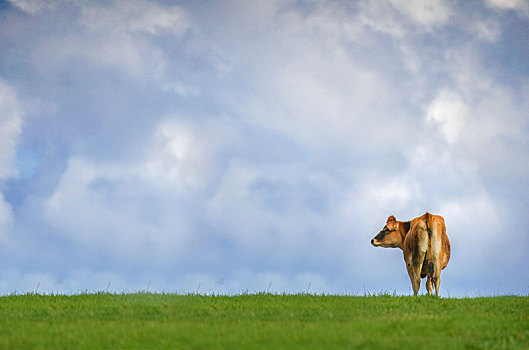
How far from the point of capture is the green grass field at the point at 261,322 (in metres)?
12.3

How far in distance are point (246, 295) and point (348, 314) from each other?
17.6 feet

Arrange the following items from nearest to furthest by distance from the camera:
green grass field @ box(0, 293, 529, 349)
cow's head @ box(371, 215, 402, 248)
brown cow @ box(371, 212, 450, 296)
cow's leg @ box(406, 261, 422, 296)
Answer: green grass field @ box(0, 293, 529, 349)
brown cow @ box(371, 212, 450, 296)
cow's leg @ box(406, 261, 422, 296)
cow's head @ box(371, 215, 402, 248)

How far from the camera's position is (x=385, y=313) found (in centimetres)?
1681

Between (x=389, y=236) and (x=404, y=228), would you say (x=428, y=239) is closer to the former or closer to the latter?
(x=404, y=228)

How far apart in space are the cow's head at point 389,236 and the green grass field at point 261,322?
453cm

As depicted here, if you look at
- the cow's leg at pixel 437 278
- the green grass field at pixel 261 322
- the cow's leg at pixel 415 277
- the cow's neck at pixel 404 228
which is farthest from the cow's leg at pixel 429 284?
the cow's neck at pixel 404 228

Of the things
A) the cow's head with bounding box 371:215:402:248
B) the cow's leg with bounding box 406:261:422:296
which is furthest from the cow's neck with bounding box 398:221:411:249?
the cow's leg with bounding box 406:261:422:296

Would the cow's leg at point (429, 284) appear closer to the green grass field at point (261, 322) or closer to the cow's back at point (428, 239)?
the cow's back at point (428, 239)

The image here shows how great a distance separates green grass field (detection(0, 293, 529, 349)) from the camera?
40.4ft

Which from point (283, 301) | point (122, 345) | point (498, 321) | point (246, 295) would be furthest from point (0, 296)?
point (498, 321)

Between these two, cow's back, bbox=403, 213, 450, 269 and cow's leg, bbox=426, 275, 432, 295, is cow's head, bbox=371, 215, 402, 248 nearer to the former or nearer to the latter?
cow's back, bbox=403, 213, 450, 269

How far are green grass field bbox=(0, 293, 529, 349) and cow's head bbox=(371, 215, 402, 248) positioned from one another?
14.9ft

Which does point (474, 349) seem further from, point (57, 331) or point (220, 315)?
point (57, 331)

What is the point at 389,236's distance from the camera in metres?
25.2
